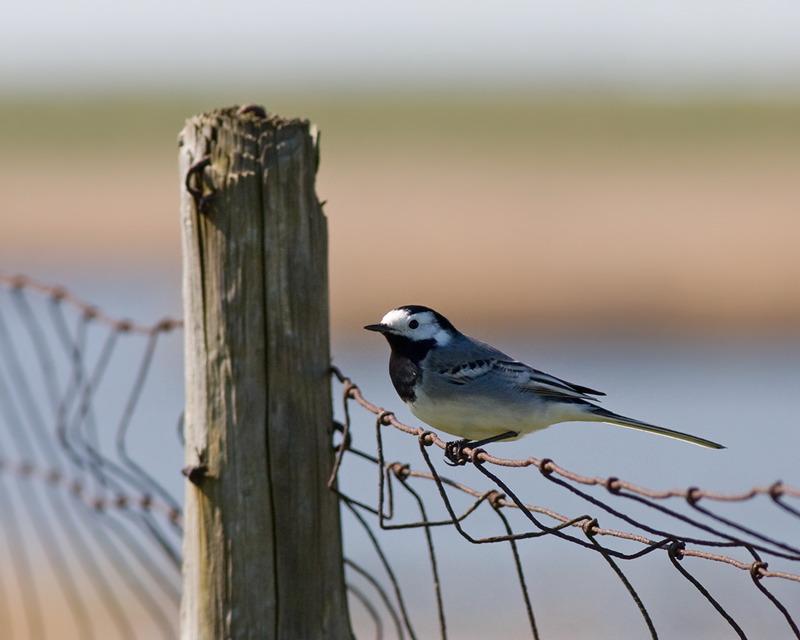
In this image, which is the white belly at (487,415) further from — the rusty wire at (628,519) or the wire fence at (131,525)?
the rusty wire at (628,519)

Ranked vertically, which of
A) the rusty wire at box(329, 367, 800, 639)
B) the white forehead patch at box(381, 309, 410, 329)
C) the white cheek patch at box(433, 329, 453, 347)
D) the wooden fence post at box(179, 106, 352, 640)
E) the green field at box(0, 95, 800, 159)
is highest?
the green field at box(0, 95, 800, 159)

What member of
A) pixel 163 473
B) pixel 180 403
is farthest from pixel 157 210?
pixel 163 473

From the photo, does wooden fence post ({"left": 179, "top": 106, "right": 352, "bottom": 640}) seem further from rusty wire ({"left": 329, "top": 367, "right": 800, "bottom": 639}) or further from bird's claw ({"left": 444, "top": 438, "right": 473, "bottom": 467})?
bird's claw ({"left": 444, "top": 438, "right": 473, "bottom": 467})

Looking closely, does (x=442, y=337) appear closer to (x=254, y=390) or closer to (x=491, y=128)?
(x=254, y=390)

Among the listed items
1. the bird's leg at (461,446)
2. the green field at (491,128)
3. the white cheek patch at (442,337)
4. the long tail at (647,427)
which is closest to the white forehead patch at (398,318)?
the white cheek patch at (442,337)

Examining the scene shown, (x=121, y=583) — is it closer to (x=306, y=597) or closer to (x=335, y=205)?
(x=306, y=597)

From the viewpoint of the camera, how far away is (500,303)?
59.2ft

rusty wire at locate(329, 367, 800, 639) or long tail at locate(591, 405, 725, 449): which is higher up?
long tail at locate(591, 405, 725, 449)

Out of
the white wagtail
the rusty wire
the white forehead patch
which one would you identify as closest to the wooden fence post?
the rusty wire

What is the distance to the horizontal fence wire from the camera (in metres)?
4.34

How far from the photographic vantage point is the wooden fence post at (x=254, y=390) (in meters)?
3.12

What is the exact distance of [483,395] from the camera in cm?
425

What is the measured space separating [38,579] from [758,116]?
4012 centimetres

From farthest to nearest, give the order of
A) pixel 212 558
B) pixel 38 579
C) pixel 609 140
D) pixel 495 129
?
pixel 495 129 < pixel 609 140 < pixel 38 579 < pixel 212 558
